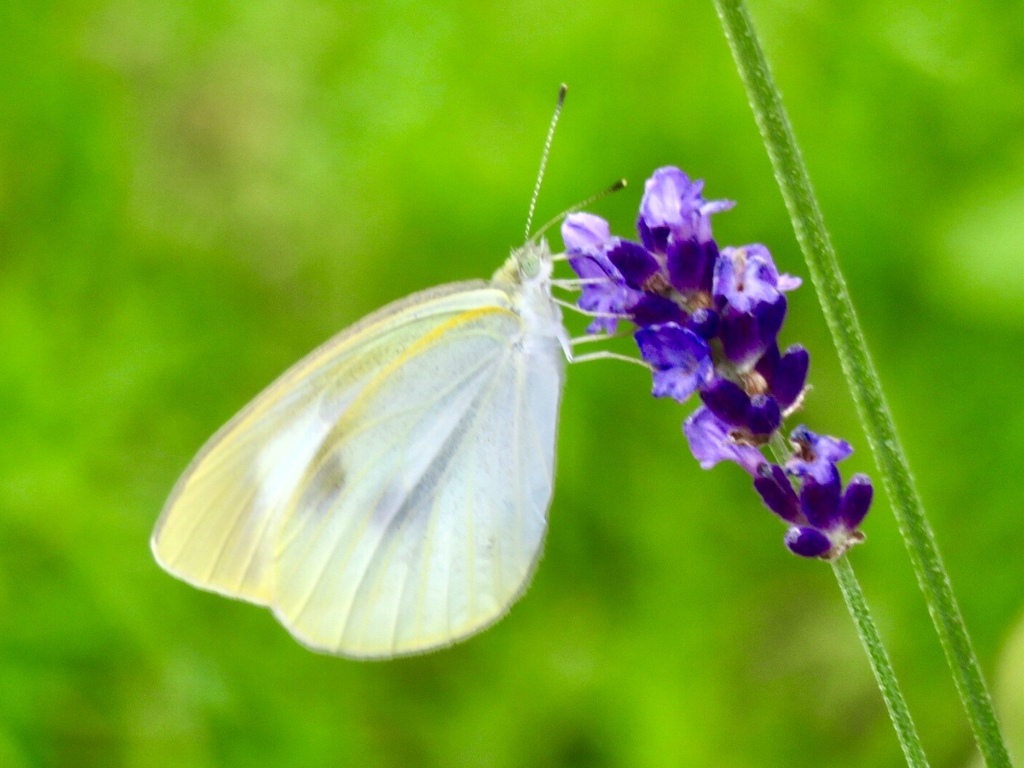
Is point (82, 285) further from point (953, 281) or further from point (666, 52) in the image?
point (953, 281)

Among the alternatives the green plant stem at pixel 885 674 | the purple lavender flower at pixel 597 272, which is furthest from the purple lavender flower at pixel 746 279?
the green plant stem at pixel 885 674

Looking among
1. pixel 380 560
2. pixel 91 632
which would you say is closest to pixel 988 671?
pixel 380 560

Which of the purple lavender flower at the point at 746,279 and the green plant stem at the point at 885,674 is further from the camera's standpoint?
the purple lavender flower at the point at 746,279

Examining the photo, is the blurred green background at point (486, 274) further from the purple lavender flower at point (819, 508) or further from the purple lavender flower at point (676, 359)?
the purple lavender flower at point (676, 359)

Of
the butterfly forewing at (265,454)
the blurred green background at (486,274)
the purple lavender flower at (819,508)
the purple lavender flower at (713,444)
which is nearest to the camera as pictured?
the purple lavender flower at (819,508)

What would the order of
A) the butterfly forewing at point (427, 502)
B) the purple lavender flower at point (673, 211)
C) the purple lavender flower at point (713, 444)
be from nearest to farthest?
the purple lavender flower at point (713, 444) → the purple lavender flower at point (673, 211) → the butterfly forewing at point (427, 502)

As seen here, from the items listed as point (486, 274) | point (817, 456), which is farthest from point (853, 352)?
point (486, 274)
